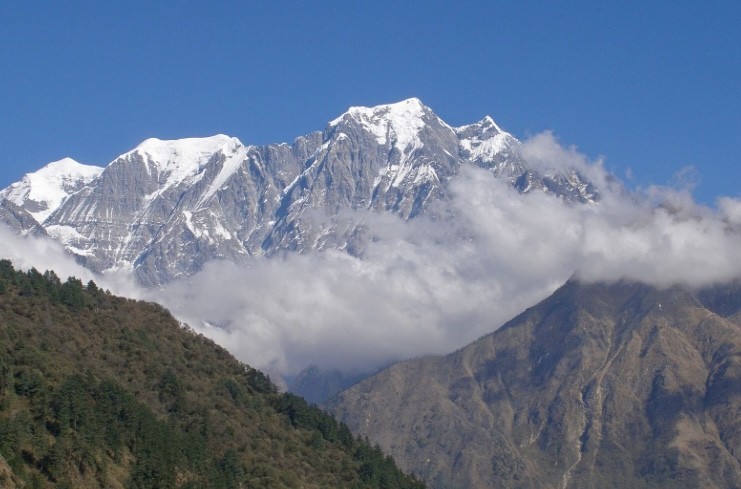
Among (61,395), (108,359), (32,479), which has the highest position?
(108,359)

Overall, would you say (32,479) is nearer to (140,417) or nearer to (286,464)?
(140,417)

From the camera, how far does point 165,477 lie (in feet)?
485

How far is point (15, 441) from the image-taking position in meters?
133

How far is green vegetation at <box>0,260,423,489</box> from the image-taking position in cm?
13862

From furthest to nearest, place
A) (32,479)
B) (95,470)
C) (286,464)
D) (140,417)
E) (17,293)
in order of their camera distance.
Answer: (17,293) < (286,464) < (140,417) < (95,470) < (32,479)

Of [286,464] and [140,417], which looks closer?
[140,417]

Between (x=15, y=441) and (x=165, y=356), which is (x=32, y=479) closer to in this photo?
(x=15, y=441)

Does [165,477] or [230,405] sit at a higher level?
[230,405]

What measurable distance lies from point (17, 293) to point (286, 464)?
4933 cm

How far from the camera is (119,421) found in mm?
155375

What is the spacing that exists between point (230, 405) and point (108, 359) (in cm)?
2034

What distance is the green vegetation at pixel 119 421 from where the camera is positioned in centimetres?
13862

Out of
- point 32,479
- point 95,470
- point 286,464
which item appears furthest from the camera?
point 286,464

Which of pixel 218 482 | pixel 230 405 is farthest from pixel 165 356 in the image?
pixel 218 482
